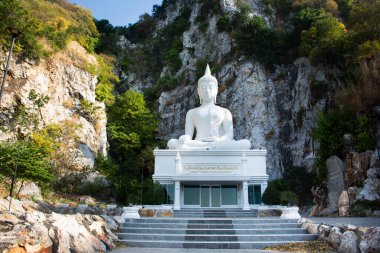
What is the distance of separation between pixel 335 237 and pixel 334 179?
37.3 feet

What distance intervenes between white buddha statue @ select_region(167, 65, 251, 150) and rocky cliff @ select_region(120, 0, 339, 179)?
748 cm

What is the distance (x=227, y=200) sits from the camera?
16438 millimetres

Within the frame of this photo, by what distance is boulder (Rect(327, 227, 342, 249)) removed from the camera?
7.24 meters

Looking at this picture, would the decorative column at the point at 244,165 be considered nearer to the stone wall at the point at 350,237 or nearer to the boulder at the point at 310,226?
the boulder at the point at 310,226

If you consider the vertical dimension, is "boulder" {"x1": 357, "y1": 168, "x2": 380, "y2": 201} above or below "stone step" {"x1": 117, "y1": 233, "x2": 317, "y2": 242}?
above

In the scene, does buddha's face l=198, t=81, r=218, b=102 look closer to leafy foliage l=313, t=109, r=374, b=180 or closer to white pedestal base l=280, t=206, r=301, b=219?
leafy foliage l=313, t=109, r=374, b=180

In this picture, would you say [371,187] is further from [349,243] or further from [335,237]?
[349,243]

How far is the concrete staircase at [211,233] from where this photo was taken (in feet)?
26.5

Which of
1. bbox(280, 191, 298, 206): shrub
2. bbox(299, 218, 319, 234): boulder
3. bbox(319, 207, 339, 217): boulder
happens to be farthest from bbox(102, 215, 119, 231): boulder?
bbox(319, 207, 339, 217): boulder

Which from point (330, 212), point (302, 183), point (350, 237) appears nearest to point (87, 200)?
point (330, 212)

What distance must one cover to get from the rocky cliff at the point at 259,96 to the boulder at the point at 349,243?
55.1 ft


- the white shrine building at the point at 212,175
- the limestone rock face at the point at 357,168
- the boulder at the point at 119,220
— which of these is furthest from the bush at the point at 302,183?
the boulder at the point at 119,220

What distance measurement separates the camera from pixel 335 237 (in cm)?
738

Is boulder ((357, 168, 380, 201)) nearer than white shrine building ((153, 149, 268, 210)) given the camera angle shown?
Yes
